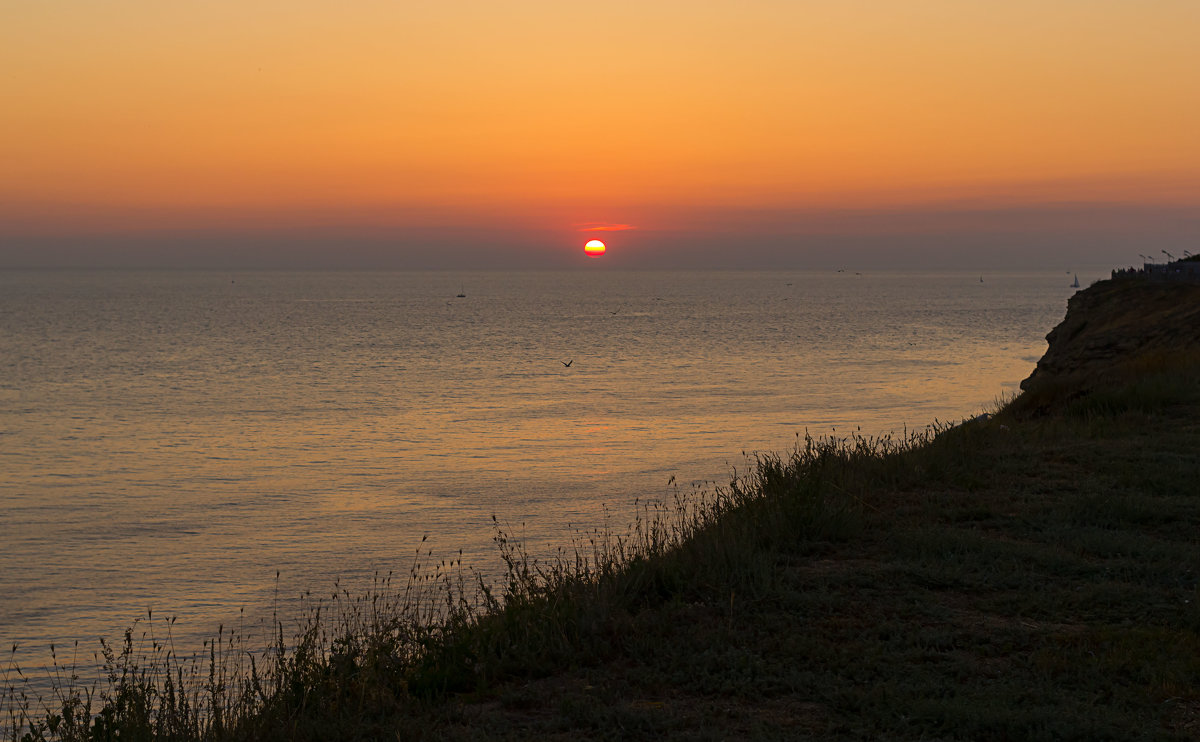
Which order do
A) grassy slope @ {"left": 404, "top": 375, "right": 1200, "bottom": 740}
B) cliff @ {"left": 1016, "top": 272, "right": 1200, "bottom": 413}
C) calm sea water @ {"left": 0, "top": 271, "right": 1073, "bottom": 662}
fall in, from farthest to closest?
cliff @ {"left": 1016, "top": 272, "right": 1200, "bottom": 413}
calm sea water @ {"left": 0, "top": 271, "right": 1073, "bottom": 662}
grassy slope @ {"left": 404, "top": 375, "right": 1200, "bottom": 740}

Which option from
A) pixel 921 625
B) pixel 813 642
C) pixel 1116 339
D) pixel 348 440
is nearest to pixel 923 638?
pixel 921 625

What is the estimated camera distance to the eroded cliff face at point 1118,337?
60.3ft

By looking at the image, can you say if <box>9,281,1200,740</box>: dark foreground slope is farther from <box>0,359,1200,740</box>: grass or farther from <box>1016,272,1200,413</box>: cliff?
<box>1016,272,1200,413</box>: cliff

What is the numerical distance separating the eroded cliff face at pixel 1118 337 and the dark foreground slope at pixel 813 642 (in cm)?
885

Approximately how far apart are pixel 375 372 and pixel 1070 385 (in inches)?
1547

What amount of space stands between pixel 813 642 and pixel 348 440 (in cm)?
2377

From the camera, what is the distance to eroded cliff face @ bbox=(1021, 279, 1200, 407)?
18.4m

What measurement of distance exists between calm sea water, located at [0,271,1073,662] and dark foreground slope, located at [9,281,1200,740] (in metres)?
5.34

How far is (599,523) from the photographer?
58.3ft

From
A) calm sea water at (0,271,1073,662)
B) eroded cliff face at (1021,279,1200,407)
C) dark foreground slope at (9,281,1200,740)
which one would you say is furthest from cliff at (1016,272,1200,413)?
dark foreground slope at (9,281,1200,740)

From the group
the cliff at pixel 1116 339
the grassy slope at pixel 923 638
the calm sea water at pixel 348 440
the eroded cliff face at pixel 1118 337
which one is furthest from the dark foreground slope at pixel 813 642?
the eroded cliff face at pixel 1118 337

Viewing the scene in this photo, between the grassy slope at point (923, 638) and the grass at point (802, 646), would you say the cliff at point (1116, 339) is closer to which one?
the grassy slope at point (923, 638)

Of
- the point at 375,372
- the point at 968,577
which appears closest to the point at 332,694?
the point at 968,577

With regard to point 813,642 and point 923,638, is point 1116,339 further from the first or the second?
point 813,642
